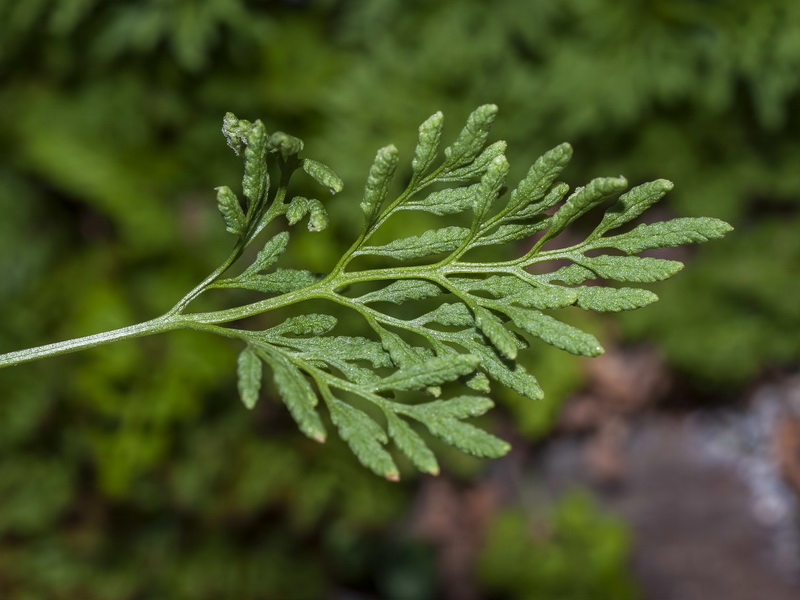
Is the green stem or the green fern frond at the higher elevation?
the green fern frond

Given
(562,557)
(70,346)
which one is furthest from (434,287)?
(562,557)

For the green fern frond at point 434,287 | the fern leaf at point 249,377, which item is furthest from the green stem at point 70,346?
the fern leaf at point 249,377

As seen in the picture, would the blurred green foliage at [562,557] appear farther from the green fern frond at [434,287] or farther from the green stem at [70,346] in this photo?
the green stem at [70,346]

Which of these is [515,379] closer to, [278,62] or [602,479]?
[278,62]

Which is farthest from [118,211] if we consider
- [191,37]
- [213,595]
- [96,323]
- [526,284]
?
[526,284]

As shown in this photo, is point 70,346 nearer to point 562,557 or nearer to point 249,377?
point 249,377

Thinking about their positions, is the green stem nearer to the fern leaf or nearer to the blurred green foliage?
the fern leaf

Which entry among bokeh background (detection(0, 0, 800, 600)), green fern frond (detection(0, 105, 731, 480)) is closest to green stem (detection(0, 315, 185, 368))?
green fern frond (detection(0, 105, 731, 480))

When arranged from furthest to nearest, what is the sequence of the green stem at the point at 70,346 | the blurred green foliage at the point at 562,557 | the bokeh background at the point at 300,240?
the blurred green foliage at the point at 562,557, the bokeh background at the point at 300,240, the green stem at the point at 70,346
